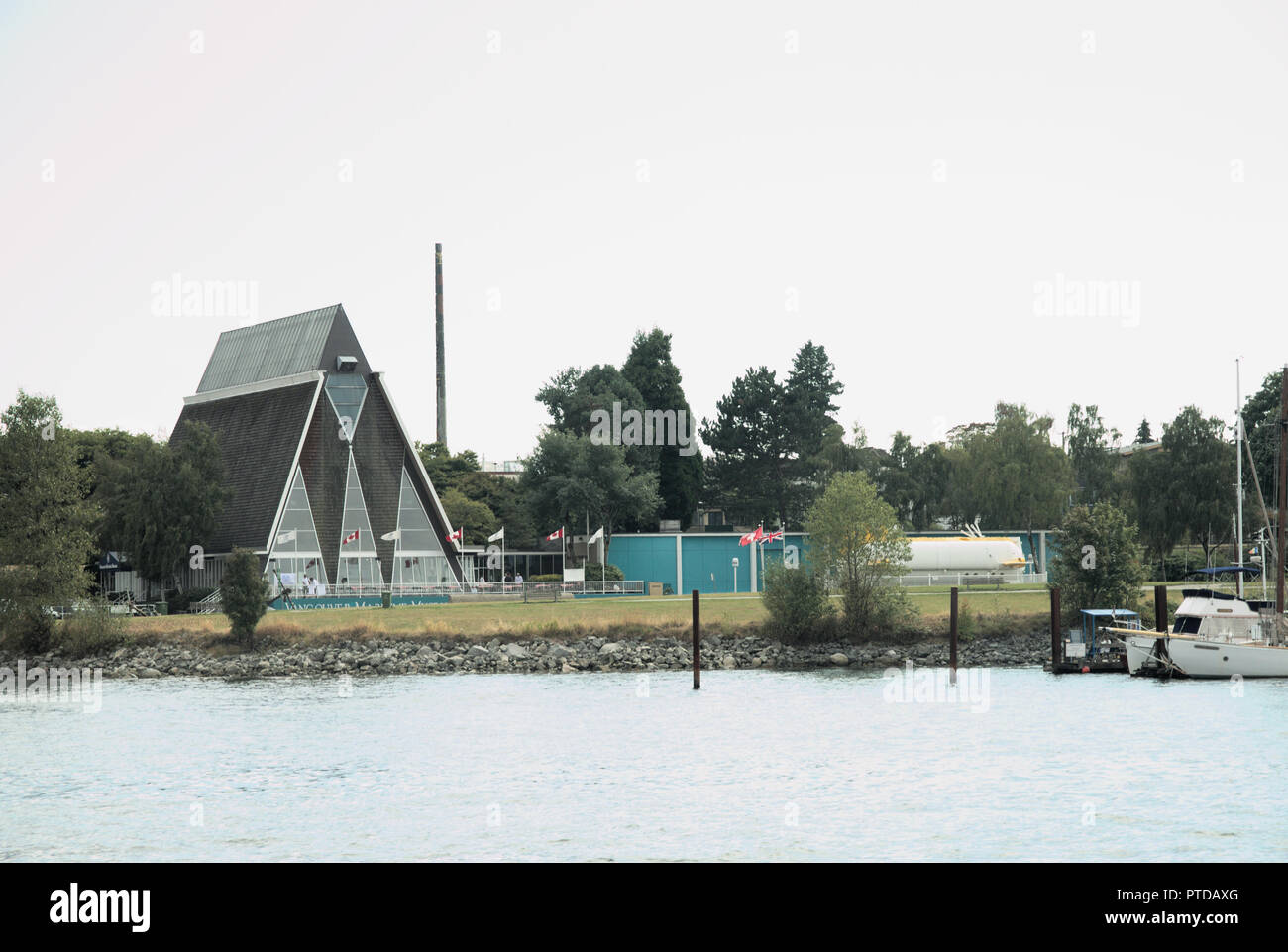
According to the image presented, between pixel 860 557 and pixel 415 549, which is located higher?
pixel 415 549

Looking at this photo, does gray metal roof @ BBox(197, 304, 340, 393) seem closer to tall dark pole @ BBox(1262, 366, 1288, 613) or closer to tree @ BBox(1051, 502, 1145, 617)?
tree @ BBox(1051, 502, 1145, 617)

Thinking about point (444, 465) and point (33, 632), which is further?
point (444, 465)

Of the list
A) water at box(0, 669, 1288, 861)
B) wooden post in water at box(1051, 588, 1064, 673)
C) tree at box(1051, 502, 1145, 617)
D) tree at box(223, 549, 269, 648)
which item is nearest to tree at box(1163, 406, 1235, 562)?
tree at box(1051, 502, 1145, 617)

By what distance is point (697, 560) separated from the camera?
3743 inches

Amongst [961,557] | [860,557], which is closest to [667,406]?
[961,557]

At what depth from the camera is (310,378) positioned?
89.8 m

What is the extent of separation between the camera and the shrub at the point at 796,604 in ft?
211

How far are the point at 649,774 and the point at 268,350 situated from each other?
233 feet

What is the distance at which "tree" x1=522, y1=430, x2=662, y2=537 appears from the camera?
9956cm

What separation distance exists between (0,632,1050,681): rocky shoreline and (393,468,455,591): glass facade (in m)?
25.0

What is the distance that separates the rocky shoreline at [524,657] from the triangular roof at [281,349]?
3189cm

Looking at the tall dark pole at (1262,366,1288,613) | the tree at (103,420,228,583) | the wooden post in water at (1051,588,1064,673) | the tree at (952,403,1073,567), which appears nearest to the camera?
the wooden post in water at (1051,588,1064,673)

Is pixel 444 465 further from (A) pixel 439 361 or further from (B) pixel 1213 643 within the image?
(B) pixel 1213 643
